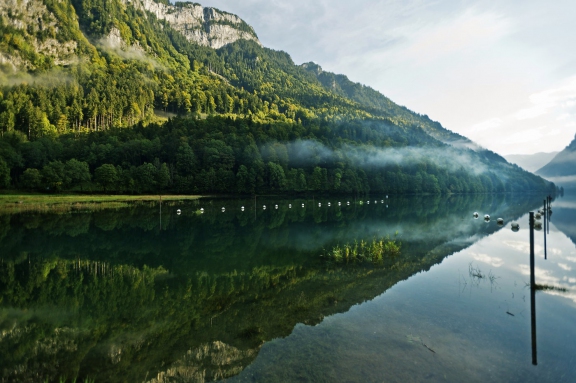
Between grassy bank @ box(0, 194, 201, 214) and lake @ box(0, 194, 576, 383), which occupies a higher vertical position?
grassy bank @ box(0, 194, 201, 214)

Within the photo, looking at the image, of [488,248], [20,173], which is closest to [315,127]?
[20,173]

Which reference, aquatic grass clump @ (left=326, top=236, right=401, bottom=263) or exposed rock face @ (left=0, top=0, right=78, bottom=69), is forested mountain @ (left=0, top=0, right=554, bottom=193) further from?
aquatic grass clump @ (left=326, top=236, right=401, bottom=263)

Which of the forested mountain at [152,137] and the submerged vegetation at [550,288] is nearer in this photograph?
the submerged vegetation at [550,288]

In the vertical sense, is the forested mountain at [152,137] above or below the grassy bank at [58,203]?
above

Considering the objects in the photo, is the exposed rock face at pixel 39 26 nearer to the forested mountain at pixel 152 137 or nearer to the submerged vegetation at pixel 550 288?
the forested mountain at pixel 152 137

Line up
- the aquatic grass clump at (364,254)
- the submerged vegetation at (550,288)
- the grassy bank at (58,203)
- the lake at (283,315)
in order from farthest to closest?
1. the grassy bank at (58,203)
2. the aquatic grass clump at (364,254)
3. the submerged vegetation at (550,288)
4. the lake at (283,315)

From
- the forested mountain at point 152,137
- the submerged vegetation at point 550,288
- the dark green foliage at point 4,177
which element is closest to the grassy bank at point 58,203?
the dark green foliage at point 4,177

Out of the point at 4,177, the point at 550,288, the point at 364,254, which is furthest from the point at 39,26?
the point at 550,288

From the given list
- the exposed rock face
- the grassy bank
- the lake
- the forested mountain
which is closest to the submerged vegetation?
the lake

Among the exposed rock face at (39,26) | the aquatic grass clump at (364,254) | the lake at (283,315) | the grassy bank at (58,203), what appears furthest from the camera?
the exposed rock face at (39,26)

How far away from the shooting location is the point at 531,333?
32.7 feet

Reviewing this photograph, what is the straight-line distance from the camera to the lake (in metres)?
8.05

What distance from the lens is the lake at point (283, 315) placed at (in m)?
8.05

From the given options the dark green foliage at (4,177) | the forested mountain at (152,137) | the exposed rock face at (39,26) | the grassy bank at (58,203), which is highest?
the exposed rock face at (39,26)
